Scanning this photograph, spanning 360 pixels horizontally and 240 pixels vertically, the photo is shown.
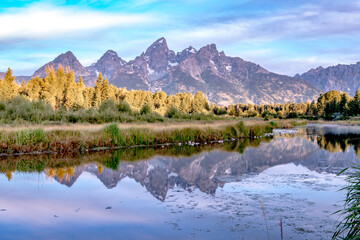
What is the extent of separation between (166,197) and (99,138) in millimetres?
11902

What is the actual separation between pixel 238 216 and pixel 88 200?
442 centimetres

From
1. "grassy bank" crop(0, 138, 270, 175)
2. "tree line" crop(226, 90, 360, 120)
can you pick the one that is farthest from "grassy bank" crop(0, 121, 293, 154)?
"tree line" crop(226, 90, 360, 120)

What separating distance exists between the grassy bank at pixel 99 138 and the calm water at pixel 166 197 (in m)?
1.88

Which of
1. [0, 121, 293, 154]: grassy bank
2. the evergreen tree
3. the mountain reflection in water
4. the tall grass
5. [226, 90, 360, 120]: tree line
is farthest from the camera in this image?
[226, 90, 360, 120]: tree line

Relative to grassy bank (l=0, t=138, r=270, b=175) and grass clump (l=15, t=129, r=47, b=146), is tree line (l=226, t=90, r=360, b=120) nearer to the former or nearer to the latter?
grassy bank (l=0, t=138, r=270, b=175)

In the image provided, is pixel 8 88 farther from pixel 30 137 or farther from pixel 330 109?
pixel 330 109

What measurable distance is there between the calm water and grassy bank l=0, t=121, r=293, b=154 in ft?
6.16

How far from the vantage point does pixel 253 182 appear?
1202 cm

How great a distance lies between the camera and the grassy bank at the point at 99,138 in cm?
1803

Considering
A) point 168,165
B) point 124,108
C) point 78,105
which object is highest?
point 78,105

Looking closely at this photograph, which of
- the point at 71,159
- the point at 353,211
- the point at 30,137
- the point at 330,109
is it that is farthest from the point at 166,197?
the point at 330,109

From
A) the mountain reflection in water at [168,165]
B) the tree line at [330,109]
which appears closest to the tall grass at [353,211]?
the mountain reflection in water at [168,165]

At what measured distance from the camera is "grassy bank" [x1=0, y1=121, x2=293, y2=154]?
18.0 meters

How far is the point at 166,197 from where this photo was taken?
32.6 feet
